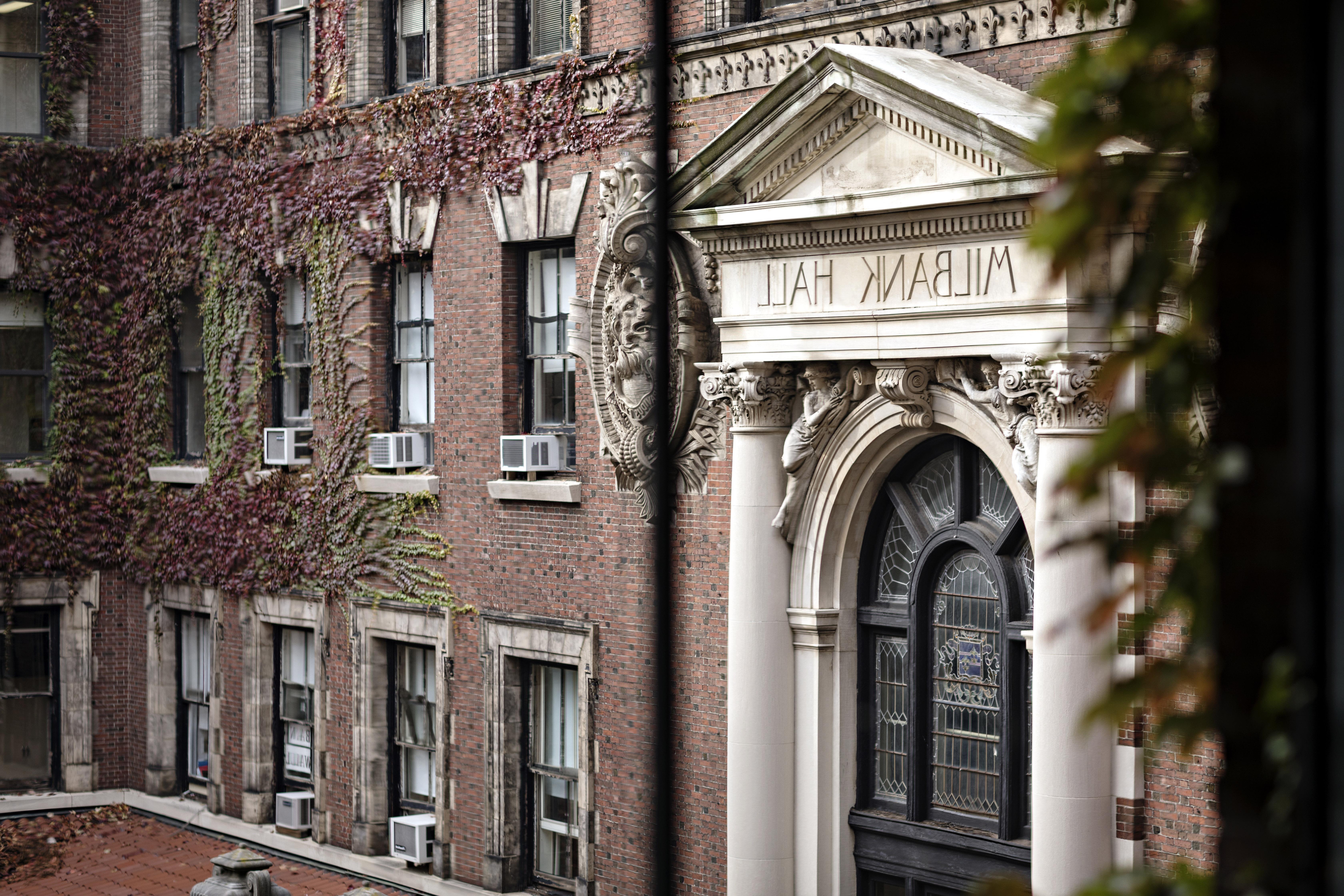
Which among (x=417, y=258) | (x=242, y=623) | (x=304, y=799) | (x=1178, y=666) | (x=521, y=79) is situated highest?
(x=521, y=79)

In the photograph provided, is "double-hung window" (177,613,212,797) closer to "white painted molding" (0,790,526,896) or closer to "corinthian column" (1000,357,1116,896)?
"white painted molding" (0,790,526,896)

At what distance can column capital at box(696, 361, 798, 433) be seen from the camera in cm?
1305

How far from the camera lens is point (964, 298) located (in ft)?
37.7

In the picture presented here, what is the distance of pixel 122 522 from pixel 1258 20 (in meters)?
21.4

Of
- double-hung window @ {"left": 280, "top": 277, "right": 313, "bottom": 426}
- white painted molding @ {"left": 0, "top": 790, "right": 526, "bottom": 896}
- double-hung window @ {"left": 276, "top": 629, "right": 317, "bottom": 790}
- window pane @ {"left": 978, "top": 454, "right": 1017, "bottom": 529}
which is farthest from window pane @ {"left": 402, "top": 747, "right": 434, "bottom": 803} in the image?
window pane @ {"left": 978, "top": 454, "right": 1017, "bottom": 529}

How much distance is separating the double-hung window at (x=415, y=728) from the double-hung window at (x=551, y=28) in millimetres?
6271

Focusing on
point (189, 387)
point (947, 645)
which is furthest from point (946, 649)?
point (189, 387)

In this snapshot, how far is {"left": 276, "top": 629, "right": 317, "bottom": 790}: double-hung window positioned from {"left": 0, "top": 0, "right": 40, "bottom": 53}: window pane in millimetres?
8480

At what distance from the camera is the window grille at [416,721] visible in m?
17.5

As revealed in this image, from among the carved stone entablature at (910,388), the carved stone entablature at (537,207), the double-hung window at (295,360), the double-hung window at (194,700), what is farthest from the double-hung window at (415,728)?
the carved stone entablature at (910,388)

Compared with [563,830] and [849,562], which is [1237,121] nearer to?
[849,562]

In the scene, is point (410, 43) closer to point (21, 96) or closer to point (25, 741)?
point (21, 96)

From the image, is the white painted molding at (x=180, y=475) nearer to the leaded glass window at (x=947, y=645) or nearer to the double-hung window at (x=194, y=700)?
the double-hung window at (x=194, y=700)

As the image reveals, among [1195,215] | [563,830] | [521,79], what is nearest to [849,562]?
[563,830]
